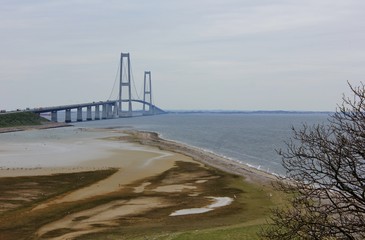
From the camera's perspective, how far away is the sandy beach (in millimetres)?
21062

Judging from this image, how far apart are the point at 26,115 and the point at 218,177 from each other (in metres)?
107

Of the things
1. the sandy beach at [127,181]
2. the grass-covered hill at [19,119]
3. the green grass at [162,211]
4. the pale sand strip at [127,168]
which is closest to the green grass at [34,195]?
the green grass at [162,211]

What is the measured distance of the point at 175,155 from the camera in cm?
5112

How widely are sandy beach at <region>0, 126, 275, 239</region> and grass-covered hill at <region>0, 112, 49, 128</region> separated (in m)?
65.7

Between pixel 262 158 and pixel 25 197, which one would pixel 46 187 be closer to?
pixel 25 197

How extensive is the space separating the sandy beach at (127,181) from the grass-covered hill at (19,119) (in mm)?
65662

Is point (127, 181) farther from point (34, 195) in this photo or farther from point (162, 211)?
point (162, 211)

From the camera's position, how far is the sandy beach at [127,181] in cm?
2106

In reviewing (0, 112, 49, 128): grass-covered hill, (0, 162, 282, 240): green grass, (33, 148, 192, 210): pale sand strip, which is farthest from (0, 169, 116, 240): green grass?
(0, 112, 49, 128): grass-covered hill

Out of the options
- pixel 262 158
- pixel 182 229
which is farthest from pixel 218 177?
pixel 262 158

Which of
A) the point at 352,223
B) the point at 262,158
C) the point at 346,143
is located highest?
the point at 346,143

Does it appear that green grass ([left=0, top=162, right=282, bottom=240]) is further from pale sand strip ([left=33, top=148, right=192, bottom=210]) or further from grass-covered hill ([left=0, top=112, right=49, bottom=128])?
grass-covered hill ([left=0, top=112, right=49, bottom=128])

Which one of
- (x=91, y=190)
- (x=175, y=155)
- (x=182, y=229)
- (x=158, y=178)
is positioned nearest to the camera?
(x=182, y=229)

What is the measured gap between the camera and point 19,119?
124562 mm
